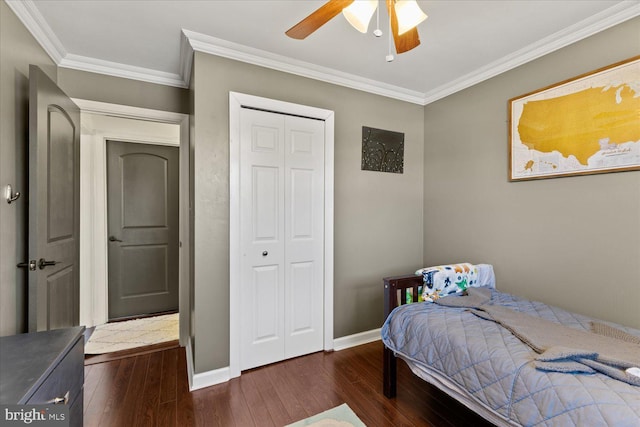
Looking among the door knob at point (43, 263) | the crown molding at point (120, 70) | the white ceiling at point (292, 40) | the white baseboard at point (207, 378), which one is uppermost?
the white ceiling at point (292, 40)

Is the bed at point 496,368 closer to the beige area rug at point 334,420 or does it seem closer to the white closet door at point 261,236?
the beige area rug at point 334,420

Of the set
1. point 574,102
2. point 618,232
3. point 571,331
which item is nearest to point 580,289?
point 618,232

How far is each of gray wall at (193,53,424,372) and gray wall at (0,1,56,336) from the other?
3.11ft

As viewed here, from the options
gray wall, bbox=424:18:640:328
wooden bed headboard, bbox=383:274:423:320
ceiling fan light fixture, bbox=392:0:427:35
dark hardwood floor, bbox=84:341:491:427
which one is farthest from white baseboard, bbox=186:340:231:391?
ceiling fan light fixture, bbox=392:0:427:35

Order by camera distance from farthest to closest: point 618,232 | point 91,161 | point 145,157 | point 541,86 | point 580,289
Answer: point 145,157 < point 91,161 < point 541,86 < point 580,289 < point 618,232

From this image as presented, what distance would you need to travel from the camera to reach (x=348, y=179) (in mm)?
2801

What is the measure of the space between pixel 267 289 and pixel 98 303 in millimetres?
2237

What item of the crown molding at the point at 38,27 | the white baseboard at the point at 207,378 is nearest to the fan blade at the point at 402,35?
the crown molding at the point at 38,27

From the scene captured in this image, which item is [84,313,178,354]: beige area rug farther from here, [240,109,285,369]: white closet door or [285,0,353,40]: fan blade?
[285,0,353,40]: fan blade

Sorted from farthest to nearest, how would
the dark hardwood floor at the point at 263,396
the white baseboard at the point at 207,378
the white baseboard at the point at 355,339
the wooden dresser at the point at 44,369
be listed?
the white baseboard at the point at 355,339
the white baseboard at the point at 207,378
the dark hardwood floor at the point at 263,396
the wooden dresser at the point at 44,369

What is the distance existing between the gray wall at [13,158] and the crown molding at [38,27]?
0.04m

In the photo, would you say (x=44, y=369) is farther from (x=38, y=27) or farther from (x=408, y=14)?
(x=38, y=27)

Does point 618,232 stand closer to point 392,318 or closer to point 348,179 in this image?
point 392,318

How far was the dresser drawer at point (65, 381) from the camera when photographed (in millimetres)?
1039
